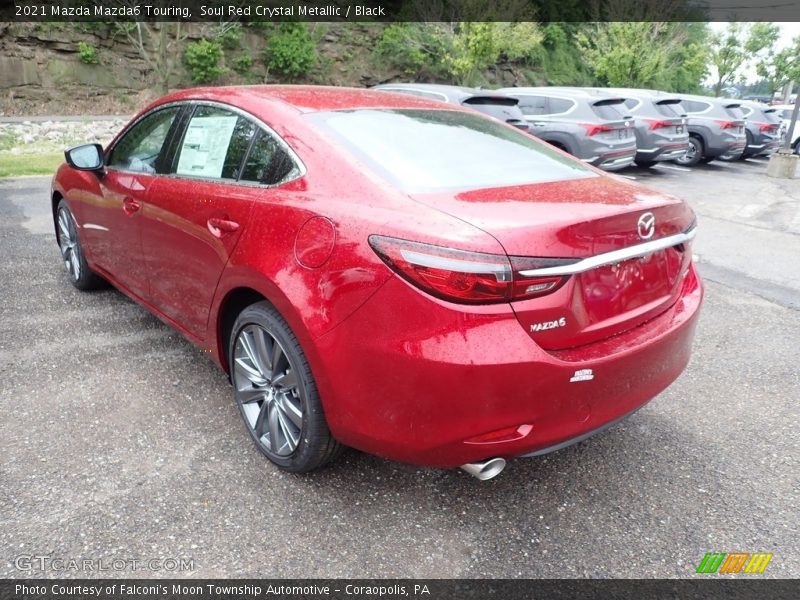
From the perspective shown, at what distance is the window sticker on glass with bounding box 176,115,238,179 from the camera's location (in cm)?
298

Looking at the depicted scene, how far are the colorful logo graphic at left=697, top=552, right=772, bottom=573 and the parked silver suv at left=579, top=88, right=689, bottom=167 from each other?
1295 cm

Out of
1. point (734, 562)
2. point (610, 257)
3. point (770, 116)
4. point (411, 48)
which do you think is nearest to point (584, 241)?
point (610, 257)

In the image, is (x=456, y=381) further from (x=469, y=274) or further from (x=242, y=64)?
(x=242, y=64)

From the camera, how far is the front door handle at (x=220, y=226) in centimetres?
268

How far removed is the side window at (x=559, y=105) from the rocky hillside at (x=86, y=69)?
2237 cm

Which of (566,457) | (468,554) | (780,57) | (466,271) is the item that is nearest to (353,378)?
(466,271)

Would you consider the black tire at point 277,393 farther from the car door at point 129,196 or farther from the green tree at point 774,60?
the green tree at point 774,60

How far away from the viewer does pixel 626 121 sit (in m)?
12.5

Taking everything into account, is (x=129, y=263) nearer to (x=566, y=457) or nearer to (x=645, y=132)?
(x=566, y=457)

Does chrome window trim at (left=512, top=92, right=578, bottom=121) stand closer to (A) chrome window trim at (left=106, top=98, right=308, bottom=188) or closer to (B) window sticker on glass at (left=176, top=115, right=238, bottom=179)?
(A) chrome window trim at (left=106, top=98, right=308, bottom=188)

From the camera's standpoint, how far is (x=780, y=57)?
40.3m

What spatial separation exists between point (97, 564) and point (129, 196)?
208 cm

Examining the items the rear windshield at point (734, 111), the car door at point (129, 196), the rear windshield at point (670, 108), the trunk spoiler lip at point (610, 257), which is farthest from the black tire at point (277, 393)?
the rear windshield at point (734, 111)

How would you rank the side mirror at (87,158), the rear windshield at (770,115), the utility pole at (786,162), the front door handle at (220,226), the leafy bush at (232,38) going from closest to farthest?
the front door handle at (220,226) < the side mirror at (87,158) < the utility pole at (786,162) < the rear windshield at (770,115) < the leafy bush at (232,38)
